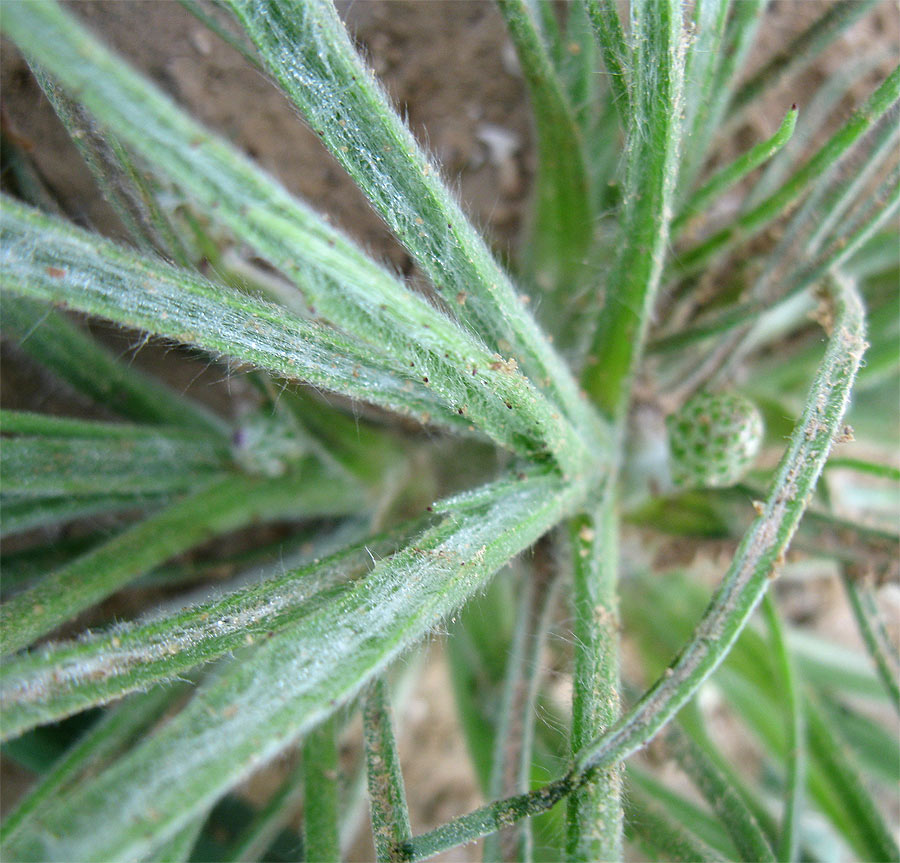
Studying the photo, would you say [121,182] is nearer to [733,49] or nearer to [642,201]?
[642,201]

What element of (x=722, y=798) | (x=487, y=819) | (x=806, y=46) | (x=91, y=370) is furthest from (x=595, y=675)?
(x=806, y=46)

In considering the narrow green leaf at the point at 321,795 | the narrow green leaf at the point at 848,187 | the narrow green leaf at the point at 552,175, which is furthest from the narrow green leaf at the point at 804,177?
the narrow green leaf at the point at 321,795

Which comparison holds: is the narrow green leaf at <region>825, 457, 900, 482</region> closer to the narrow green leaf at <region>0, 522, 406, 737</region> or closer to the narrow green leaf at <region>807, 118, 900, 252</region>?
the narrow green leaf at <region>807, 118, 900, 252</region>

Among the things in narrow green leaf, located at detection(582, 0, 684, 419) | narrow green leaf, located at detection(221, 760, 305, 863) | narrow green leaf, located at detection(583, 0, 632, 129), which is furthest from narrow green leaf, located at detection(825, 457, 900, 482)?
narrow green leaf, located at detection(221, 760, 305, 863)

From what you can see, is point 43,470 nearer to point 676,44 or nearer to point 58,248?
point 58,248

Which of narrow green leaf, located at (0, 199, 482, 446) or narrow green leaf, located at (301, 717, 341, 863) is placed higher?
narrow green leaf, located at (0, 199, 482, 446)

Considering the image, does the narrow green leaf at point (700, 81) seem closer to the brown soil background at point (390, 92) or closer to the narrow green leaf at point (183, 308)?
the brown soil background at point (390, 92)

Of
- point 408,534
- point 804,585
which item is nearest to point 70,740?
point 408,534
